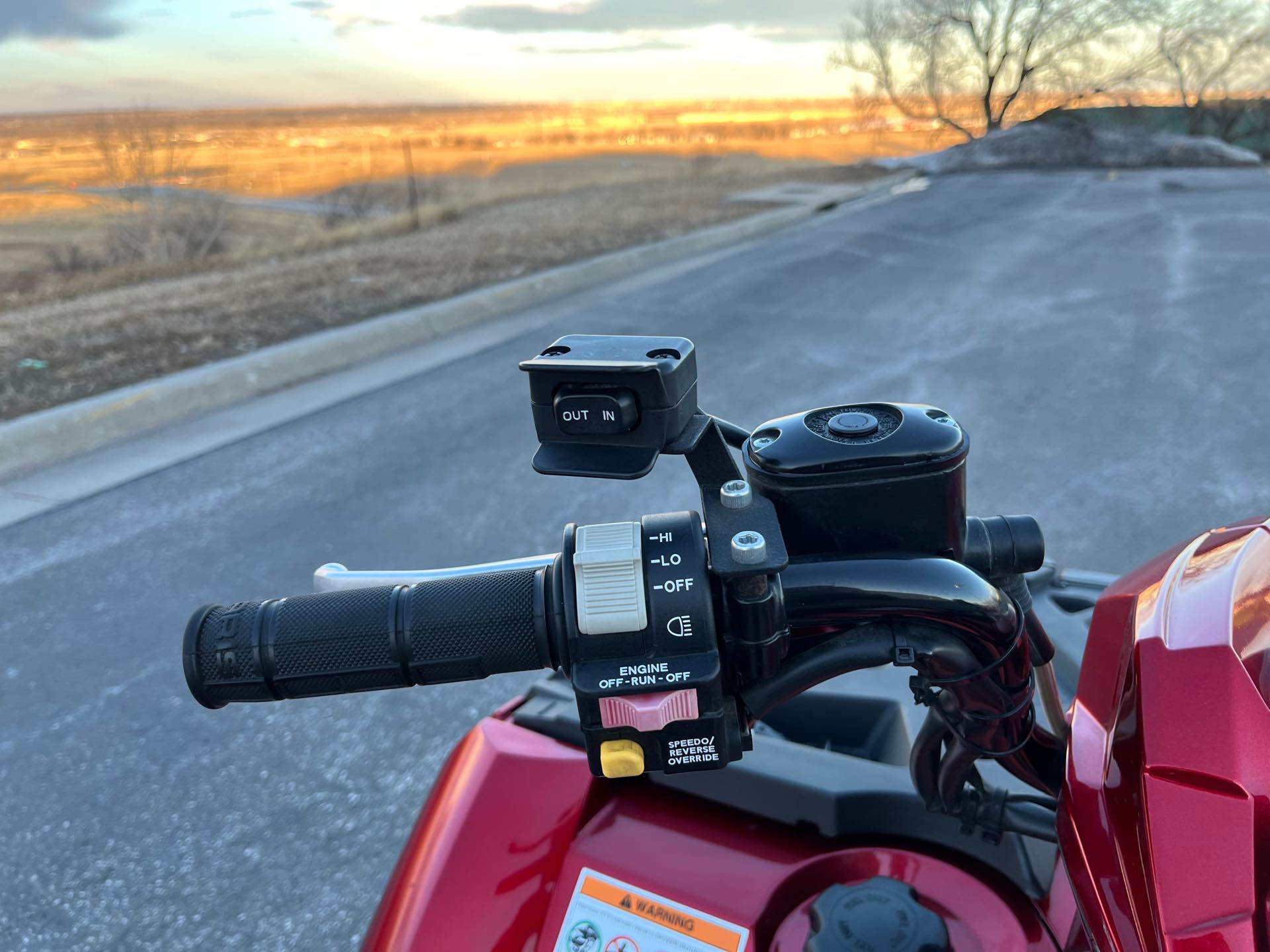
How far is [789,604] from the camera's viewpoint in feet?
2.99

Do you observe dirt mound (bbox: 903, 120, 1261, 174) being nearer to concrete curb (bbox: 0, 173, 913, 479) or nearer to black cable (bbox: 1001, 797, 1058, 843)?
concrete curb (bbox: 0, 173, 913, 479)

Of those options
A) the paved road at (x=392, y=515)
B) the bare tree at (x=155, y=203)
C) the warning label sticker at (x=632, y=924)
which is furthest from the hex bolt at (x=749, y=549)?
the bare tree at (x=155, y=203)

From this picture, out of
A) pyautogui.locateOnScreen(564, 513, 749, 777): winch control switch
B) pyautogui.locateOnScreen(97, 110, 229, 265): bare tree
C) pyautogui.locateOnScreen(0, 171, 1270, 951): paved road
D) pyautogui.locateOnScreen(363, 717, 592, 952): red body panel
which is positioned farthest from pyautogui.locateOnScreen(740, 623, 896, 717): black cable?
pyautogui.locateOnScreen(97, 110, 229, 265): bare tree

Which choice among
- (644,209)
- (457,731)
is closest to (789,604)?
(457,731)

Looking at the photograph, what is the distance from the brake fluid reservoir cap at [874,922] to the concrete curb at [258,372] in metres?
5.77

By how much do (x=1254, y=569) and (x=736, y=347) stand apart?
656 cm

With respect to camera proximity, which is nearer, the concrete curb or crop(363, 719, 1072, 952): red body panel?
crop(363, 719, 1072, 952): red body panel

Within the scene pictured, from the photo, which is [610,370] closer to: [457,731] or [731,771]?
[731,771]

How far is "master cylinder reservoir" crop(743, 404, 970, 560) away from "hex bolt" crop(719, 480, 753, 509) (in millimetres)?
73

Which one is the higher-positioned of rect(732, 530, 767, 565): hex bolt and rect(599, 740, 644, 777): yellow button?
rect(732, 530, 767, 565): hex bolt

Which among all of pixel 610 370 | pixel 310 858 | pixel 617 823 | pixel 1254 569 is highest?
pixel 610 370

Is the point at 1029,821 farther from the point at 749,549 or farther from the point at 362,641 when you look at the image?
the point at 362,641

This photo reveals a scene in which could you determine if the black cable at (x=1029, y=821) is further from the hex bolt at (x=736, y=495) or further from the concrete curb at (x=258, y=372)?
the concrete curb at (x=258, y=372)

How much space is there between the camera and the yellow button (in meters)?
0.86
